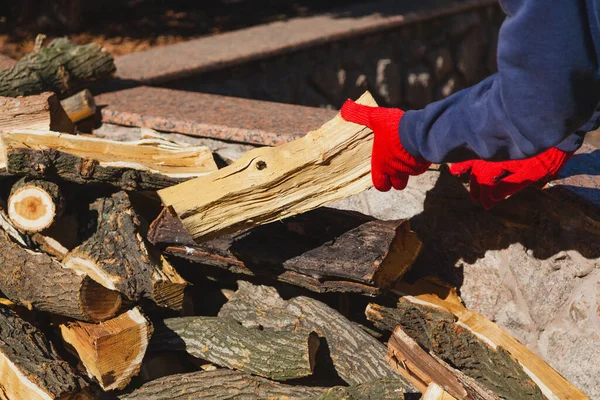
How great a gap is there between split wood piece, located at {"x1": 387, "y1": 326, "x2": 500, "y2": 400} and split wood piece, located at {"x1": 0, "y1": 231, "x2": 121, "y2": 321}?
1.05 metres

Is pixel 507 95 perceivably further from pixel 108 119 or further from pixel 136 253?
pixel 108 119

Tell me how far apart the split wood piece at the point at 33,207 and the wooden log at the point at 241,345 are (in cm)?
61

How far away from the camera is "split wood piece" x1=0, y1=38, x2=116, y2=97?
3.63 metres

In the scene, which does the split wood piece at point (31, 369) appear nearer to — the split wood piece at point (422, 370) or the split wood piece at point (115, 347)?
the split wood piece at point (115, 347)

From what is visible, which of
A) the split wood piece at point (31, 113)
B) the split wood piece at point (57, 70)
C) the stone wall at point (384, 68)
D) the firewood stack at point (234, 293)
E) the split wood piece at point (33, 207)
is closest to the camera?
the firewood stack at point (234, 293)

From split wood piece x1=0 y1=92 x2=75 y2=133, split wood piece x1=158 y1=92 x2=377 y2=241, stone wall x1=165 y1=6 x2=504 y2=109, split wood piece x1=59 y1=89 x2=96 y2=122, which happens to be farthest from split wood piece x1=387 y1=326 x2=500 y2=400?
stone wall x1=165 y1=6 x2=504 y2=109

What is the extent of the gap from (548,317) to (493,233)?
39 centimetres

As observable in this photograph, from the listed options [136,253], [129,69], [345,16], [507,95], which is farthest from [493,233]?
[345,16]

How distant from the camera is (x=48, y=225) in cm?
276

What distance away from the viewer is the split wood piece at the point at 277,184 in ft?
8.05

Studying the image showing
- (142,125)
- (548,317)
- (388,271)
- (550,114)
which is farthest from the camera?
(142,125)

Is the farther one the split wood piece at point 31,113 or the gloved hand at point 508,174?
the split wood piece at point 31,113

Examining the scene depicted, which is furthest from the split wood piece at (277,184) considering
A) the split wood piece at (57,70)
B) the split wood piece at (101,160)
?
the split wood piece at (57,70)

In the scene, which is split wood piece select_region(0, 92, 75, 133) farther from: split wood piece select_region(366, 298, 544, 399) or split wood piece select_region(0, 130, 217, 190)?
split wood piece select_region(366, 298, 544, 399)
